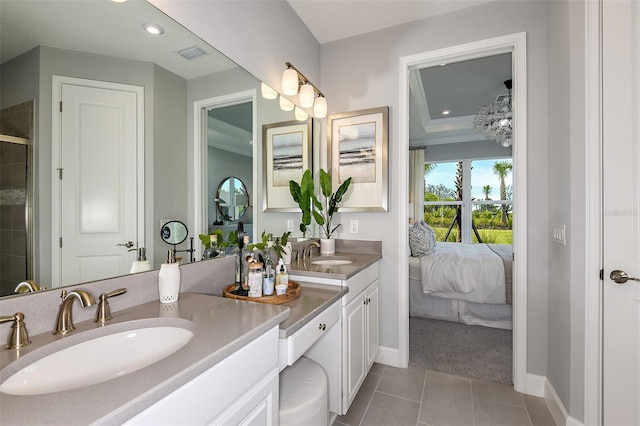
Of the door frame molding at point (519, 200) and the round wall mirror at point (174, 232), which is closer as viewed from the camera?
the round wall mirror at point (174, 232)

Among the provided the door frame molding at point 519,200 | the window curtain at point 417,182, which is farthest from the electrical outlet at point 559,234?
the window curtain at point 417,182

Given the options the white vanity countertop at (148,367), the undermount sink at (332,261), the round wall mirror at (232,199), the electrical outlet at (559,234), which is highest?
the round wall mirror at (232,199)

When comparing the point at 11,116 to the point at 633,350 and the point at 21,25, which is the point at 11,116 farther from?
the point at 633,350

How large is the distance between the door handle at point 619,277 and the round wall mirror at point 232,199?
1.84 meters

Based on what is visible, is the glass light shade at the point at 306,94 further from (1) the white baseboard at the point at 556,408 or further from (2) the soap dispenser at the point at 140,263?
(1) the white baseboard at the point at 556,408

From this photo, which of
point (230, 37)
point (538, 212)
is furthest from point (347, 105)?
point (538, 212)

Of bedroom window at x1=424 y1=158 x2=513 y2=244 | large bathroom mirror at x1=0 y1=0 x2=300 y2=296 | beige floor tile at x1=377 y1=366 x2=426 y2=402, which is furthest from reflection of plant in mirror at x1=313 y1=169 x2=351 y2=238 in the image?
bedroom window at x1=424 y1=158 x2=513 y2=244

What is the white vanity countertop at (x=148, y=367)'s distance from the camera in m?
0.49

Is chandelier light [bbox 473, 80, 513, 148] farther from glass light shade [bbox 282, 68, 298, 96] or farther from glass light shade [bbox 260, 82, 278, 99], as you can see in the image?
glass light shade [bbox 260, 82, 278, 99]

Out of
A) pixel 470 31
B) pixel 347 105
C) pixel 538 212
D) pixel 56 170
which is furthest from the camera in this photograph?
pixel 347 105

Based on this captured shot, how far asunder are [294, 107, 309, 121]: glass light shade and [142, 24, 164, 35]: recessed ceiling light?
45.0 inches

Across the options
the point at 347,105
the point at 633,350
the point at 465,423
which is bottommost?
the point at 465,423

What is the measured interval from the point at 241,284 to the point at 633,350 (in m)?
1.81

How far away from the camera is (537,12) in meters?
1.91
